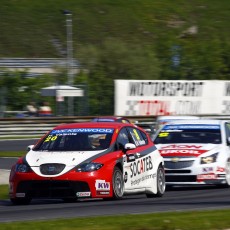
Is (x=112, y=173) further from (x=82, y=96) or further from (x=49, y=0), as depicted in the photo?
(x=49, y=0)

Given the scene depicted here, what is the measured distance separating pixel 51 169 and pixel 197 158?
4474mm

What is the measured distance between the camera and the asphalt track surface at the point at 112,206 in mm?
11750

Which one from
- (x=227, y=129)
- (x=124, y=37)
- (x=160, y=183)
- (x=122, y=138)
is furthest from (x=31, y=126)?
(x=124, y=37)

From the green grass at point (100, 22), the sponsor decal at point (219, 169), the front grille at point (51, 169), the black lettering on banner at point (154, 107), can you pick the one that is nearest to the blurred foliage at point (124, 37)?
the green grass at point (100, 22)

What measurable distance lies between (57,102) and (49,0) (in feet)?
153

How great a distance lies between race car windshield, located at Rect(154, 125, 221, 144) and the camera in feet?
59.6

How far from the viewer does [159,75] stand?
57750 millimetres

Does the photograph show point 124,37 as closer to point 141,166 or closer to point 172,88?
point 172,88

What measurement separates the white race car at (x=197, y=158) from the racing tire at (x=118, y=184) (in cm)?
322

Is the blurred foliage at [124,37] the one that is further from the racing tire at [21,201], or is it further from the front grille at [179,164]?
the racing tire at [21,201]

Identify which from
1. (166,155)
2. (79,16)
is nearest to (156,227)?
(166,155)

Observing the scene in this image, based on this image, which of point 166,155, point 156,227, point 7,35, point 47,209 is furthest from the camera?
point 7,35

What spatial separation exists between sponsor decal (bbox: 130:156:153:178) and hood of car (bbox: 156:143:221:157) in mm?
2177

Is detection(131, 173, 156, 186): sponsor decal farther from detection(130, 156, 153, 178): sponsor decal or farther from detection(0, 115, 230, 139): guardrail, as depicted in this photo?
detection(0, 115, 230, 139): guardrail
